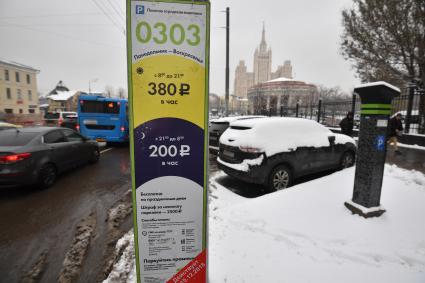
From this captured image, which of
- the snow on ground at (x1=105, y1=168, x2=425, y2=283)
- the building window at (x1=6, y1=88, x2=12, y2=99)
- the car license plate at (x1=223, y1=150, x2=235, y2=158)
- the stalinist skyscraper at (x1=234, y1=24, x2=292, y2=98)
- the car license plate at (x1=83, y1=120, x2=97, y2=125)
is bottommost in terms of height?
the snow on ground at (x1=105, y1=168, x2=425, y2=283)

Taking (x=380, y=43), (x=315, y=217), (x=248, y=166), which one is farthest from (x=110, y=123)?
(x=380, y=43)

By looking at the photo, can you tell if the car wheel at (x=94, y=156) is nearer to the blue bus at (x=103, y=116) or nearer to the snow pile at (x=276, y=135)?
the blue bus at (x=103, y=116)

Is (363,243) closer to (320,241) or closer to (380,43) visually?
(320,241)

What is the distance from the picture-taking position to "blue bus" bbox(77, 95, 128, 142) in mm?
10695

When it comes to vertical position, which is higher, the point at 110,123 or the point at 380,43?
the point at 380,43

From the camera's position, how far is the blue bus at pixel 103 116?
35.1ft

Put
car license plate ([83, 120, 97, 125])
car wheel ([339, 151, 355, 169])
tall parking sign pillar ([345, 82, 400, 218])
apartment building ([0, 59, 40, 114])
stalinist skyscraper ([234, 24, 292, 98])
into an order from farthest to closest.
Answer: stalinist skyscraper ([234, 24, 292, 98]) → apartment building ([0, 59, 40, 114]) → car license plate ([83, 120, 97, 125]) → car wheel ([339, 151, 355, 169]) → tall parking sign pillar ([345, 82, 400, 218])

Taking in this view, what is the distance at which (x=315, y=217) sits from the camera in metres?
3.49

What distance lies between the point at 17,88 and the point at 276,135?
184ft

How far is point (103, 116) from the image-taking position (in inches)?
424

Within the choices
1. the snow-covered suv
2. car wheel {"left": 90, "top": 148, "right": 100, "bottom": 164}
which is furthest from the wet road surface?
car wheel {"left": 90, "top": 148, "right": 100, "bottom": 164}

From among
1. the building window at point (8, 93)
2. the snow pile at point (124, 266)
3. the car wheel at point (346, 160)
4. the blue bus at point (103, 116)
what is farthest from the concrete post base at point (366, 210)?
the building window at point (8, 93)

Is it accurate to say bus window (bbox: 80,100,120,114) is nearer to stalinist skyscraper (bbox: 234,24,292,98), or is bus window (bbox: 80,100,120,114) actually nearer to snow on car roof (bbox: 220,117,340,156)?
snow on car roof (bbox: 220,117,340,156)

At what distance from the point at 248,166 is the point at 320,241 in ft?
7.03
